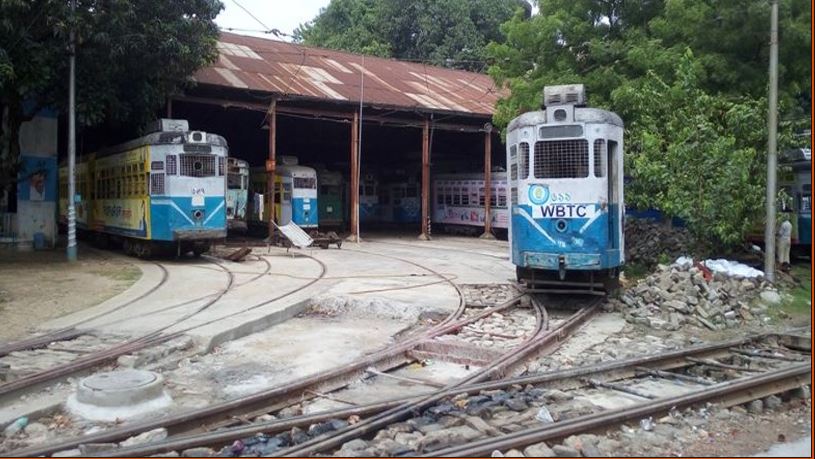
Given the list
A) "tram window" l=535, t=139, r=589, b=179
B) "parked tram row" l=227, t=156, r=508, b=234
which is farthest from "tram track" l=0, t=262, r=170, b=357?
"parked tram row" l=227, t=156, r=508, b=234

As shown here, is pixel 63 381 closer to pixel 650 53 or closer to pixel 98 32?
pixel 98 32

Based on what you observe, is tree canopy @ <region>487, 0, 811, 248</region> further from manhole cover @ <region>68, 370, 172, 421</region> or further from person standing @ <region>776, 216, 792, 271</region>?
manhole cover @ <region>68, 370, 172, 421</region>

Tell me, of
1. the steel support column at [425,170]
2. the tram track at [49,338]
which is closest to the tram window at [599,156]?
the tram track at [49,338]

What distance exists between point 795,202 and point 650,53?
7170 mm

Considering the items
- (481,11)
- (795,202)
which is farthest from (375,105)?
(481,11)

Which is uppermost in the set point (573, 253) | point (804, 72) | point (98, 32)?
point (98, 32)

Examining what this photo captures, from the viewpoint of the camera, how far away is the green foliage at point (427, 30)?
158 feet

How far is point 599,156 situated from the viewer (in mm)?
11195

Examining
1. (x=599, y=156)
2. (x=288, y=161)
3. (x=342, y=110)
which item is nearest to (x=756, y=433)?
(x=599, y=156)

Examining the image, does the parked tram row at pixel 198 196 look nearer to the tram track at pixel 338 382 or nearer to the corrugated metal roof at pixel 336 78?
the corrugated metal roof at pixel 336 78

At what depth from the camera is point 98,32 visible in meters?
17.2

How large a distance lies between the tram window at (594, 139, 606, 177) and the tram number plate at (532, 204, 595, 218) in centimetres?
56

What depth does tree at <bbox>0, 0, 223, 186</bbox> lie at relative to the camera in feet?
54.1

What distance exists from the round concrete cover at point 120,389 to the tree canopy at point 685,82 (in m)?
11.4
